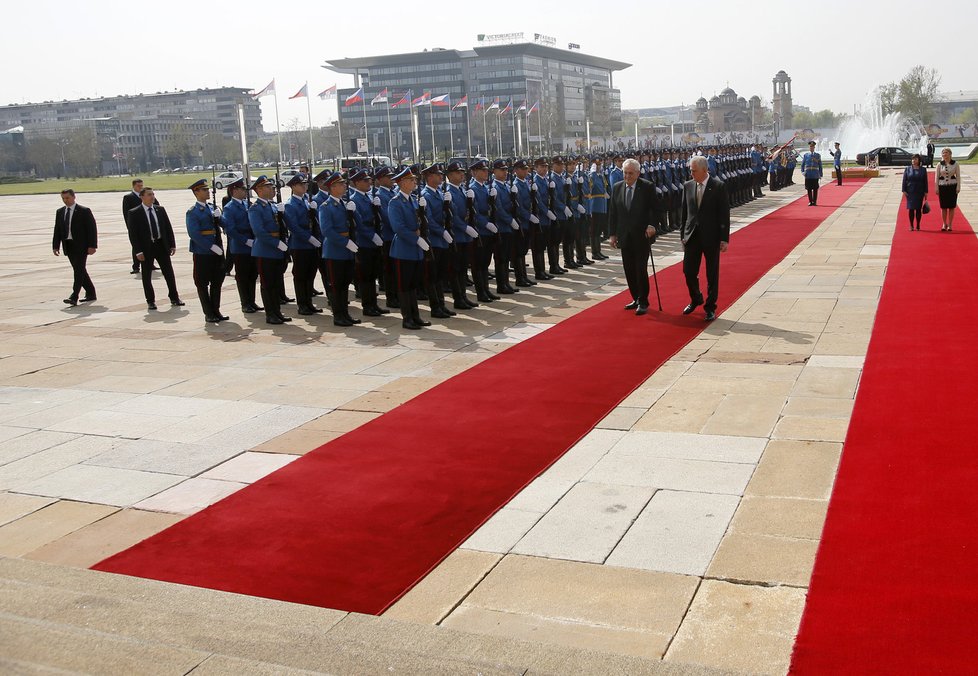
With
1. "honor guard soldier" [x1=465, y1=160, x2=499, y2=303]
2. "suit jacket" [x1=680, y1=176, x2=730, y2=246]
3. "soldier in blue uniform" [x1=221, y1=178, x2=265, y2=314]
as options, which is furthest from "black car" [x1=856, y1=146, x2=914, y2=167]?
"soldier in blue uniform" [x1=221, y1=178, x2=265, y2=314]

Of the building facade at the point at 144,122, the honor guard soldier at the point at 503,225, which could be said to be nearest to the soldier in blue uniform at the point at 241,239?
the honor guard soldier at the point at 503,225

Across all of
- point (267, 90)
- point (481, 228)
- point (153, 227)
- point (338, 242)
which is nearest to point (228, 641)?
point (338, 242)

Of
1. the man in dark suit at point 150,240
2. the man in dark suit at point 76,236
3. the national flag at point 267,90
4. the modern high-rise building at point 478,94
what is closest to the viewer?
the man in dark suit at point 150,240

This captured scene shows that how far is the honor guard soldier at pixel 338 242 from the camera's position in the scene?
38.3 feet

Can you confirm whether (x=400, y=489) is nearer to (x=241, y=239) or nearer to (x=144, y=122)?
(x=241, y=239)

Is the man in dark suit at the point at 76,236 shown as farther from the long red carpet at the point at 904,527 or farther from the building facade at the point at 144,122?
the building facade at the point at 144,122

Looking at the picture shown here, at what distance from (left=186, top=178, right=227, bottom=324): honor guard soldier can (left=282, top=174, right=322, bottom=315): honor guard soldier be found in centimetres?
93

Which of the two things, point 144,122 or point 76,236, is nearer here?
point 76,236

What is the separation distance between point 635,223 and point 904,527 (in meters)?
6.92

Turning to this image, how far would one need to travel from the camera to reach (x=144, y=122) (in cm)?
15950

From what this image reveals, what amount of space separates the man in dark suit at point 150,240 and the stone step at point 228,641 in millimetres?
9778

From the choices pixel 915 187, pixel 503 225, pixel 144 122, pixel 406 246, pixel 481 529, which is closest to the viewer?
pixel 481 529

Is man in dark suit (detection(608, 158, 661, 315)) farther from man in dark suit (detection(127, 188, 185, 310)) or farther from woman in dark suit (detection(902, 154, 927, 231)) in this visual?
woman in dark suit (detection(902, 154, 927, 231))

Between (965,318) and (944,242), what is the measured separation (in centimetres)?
805
